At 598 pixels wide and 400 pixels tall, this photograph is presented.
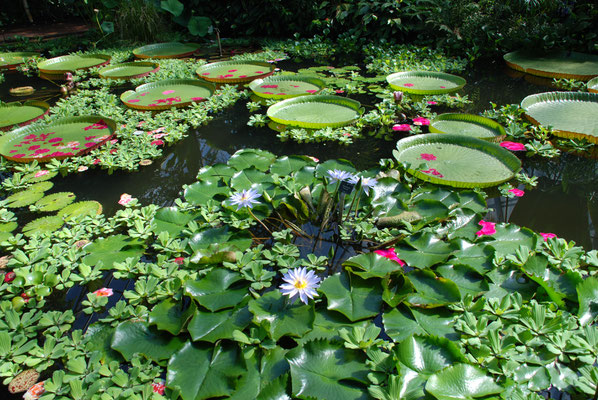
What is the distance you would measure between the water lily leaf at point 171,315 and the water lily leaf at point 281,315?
10.8 inches

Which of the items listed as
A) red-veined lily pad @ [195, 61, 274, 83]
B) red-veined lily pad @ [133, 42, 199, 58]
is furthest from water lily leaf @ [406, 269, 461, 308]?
red-veined lily pad @ [133, 42, 199, 58]

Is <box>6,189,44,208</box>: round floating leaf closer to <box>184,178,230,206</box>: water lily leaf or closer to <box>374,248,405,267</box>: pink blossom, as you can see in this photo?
<box>184,178,230,206</box>: water lily leaf

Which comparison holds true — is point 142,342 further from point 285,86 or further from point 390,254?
point 285,86

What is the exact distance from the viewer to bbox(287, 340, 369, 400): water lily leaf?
4.07 ft

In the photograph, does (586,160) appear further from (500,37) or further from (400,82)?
(500,37)

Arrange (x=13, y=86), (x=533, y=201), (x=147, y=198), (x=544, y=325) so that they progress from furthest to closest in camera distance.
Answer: (x=13, y=86) < (x=147, y=198) < (x=533, y=201) < (x=544, y=325)

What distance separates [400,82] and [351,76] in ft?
2.65

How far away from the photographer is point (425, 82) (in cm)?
419

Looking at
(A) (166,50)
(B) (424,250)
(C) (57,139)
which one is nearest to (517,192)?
(B) (424,250)

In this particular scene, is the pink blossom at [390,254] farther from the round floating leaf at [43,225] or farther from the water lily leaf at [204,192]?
the round floating leaf at [43,225]

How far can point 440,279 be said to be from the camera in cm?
163

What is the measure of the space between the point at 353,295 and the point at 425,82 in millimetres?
3329

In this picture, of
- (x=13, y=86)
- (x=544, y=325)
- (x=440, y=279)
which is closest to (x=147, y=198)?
(x=440, y=279)

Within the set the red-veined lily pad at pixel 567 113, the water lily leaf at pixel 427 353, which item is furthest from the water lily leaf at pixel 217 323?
the red-veined lily pad at pixel 567 113
